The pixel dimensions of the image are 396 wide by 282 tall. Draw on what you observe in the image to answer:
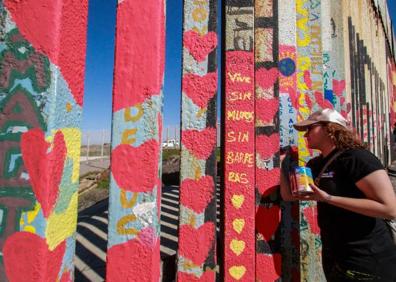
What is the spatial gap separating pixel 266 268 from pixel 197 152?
1167 millimetres

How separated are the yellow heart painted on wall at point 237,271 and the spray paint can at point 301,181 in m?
0.81

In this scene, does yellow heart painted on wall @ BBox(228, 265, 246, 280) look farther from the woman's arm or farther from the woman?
the woman's arm

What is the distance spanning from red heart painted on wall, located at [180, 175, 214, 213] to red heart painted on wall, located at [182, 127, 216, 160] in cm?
17

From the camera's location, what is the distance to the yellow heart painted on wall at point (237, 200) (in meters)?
2.15

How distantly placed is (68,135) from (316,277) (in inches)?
95.8

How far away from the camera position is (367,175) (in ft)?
5.34

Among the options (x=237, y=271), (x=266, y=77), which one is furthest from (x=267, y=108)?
(x=237, y=271)

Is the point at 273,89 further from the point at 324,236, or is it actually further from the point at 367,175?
the point at 324,236


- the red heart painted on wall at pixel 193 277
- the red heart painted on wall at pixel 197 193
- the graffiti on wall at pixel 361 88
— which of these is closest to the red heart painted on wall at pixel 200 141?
the red heart painted on wall at pixel 197 193

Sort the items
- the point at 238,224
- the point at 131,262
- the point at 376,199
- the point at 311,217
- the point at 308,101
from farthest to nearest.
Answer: the point at 308,101, the point at 311,217, the point at 238,224, the point at 376,199, the point at 131,262

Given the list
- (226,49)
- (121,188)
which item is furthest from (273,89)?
(121,188)

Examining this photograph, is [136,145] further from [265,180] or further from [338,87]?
[338,87]

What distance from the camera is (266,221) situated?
7.46ft

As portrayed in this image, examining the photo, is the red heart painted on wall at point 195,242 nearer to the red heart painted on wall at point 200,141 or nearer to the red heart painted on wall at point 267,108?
the red heart painted on wall at point 200,141
